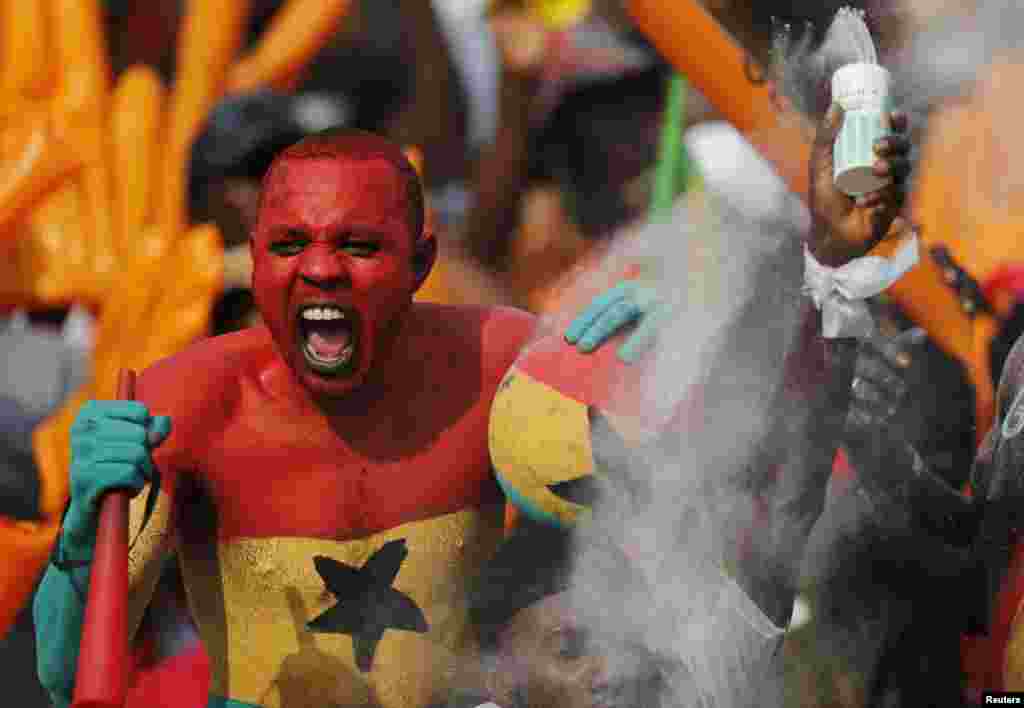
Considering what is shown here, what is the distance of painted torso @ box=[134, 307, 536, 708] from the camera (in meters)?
2.75

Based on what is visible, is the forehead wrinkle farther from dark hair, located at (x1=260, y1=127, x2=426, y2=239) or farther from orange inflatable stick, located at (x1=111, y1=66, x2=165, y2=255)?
orange inflatable stick, located at (x1=111, y1=66, x2=165, y2=255)

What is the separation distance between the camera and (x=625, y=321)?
8.91 feet

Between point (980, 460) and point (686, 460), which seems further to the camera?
point (980, 460)

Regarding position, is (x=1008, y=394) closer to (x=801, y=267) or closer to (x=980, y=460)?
(x=980, y=460)

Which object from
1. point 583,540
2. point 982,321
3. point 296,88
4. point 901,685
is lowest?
point 901,685

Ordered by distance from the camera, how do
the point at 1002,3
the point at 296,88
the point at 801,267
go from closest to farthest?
1. the point at 801,267
2. the point at 1002,3
3. the point at 296,88

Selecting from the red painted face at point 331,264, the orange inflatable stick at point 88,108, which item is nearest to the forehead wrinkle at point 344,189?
the red painted face at point 331,264

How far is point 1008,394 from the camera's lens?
2.92 meters

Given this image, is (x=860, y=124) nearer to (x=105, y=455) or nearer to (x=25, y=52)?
(x=105, y=455)

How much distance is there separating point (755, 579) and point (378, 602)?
54 centimetres

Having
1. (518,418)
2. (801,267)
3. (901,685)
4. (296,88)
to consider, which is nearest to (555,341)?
(518,418)

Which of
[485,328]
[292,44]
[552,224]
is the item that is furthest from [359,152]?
[292,44]

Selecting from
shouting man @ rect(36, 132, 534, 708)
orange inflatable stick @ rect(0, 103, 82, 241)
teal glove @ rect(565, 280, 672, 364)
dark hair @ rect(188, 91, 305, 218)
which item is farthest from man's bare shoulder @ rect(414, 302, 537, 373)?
orange inflatable stick @ rect(0, 103, 82, 241)

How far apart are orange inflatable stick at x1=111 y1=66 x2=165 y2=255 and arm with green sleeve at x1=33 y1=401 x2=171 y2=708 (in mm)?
3059
